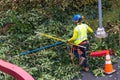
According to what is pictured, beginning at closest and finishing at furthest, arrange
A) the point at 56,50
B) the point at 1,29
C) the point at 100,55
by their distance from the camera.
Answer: the point at 100,55
the point at 56,50
the point at 1,29

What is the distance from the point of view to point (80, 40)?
674 centimetres

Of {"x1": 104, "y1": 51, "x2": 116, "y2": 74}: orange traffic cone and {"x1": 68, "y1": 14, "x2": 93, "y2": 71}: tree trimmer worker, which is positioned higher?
{"x1": 68, "y1": 14, "x2": 93, "y2": 71}: tree trimmer worker

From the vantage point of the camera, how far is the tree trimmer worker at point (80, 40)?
262 inches

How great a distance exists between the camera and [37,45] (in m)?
7.72

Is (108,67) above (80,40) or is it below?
below

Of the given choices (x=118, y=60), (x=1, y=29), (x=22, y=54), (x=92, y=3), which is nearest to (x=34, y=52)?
(x=22, y=54)

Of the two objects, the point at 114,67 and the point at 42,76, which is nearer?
the point at 42,76

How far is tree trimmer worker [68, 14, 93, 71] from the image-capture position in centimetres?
666

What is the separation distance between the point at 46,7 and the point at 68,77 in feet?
10.8

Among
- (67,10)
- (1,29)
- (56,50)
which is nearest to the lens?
(56,50)

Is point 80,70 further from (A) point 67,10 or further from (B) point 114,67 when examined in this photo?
(A) point 67,10

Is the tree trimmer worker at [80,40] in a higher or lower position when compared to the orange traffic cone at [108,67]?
higher

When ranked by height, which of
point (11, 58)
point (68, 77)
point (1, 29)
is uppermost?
point (1, 29)

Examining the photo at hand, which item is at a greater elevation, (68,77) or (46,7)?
(46,7)
